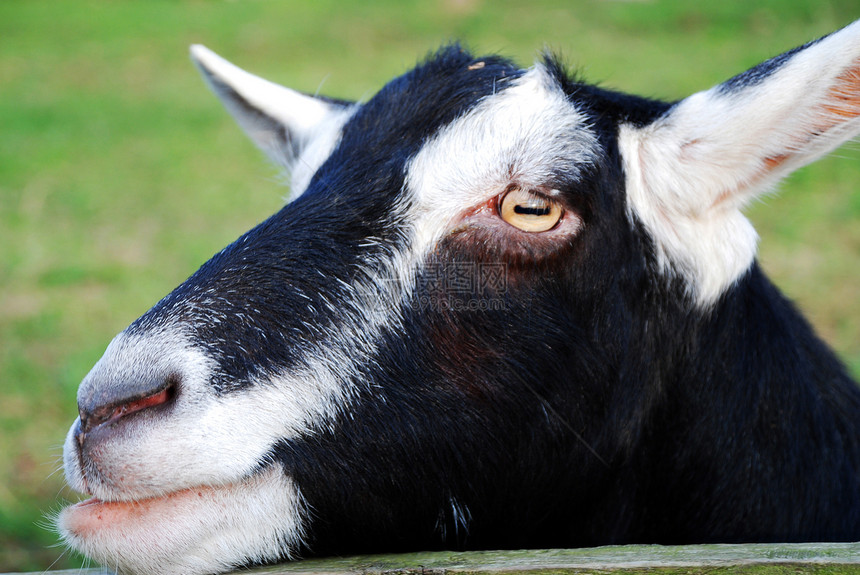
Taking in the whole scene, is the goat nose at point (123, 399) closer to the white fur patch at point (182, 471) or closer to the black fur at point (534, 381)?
the white fur patch at point (182, 471)

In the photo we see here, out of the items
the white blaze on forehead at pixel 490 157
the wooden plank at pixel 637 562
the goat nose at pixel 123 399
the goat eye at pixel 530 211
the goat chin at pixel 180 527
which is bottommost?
the wooden plank at pixel 637 562

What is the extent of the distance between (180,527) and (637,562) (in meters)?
1.10

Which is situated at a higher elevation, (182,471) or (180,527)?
(182,471)

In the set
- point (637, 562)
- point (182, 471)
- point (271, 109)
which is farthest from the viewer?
point (271, 109)

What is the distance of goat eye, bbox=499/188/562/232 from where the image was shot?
2.40 meters

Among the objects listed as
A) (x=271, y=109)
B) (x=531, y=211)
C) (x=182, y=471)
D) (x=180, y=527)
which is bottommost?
(x=180, y=527)

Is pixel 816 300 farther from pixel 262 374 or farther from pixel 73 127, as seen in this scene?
pixel 73 127

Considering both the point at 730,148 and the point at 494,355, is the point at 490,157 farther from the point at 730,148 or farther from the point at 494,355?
the point at 730,148

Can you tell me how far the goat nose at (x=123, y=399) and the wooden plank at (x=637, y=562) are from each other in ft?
1.73

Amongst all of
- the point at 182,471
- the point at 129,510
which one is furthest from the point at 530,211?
the point at 129,510

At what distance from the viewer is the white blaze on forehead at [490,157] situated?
2449 mm

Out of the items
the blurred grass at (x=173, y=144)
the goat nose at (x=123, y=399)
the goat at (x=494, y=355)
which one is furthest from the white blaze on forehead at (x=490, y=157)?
the goat nose at (x=123, y=399)

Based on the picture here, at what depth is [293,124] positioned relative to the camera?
3463 millimetres

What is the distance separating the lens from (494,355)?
2.38 meters
